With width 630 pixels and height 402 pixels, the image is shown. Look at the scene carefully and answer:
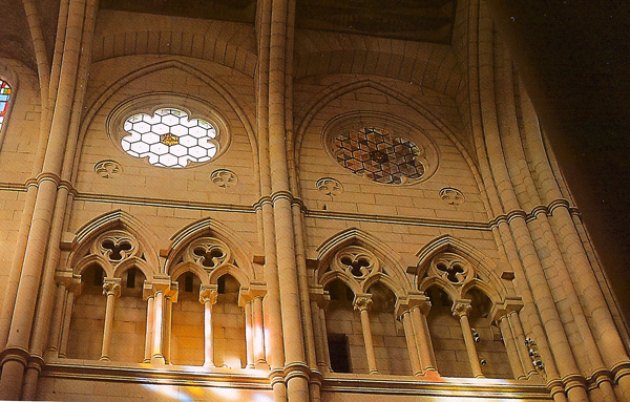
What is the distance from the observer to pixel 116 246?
1152 centimetres

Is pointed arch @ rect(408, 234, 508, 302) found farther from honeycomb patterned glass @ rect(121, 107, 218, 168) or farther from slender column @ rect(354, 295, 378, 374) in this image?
honeycomb patterned glass @ rect(121, 107, 218, 168)

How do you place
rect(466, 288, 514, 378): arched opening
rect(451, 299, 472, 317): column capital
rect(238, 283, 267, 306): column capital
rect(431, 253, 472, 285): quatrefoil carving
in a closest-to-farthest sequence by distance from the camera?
1. rect(238, 283, 267, 306): column capital
2. rect(466, 288, 514, 378): arched opening
3. rect(451, 299, 472, 317): column capital
4. rect(431, 253, 472, 285): quatrefoil carving

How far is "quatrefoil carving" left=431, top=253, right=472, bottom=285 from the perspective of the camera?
12203mm

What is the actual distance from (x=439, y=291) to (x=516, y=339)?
4.25 feet

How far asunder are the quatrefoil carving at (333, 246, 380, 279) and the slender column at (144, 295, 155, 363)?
8.35 ft

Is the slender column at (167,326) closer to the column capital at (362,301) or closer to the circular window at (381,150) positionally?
the column capital at (362,301)

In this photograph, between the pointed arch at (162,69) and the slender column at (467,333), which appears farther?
the pointed arch at (162,69)

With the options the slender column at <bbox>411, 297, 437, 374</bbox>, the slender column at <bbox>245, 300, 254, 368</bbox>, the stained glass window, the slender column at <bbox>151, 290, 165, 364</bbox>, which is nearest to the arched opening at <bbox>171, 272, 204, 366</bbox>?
the slender column at <bbox>151, 290, 165, 364</bbox>

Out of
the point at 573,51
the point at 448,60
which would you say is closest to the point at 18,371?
the point at 573,51

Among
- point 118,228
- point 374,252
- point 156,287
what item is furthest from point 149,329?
point 374,252

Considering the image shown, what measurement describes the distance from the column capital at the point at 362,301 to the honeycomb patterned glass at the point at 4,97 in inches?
241

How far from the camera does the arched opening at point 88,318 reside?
10.5 metres

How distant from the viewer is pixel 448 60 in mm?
15258

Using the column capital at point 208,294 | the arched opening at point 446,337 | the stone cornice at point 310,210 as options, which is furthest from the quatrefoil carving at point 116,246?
the arched opening at point 446,337
